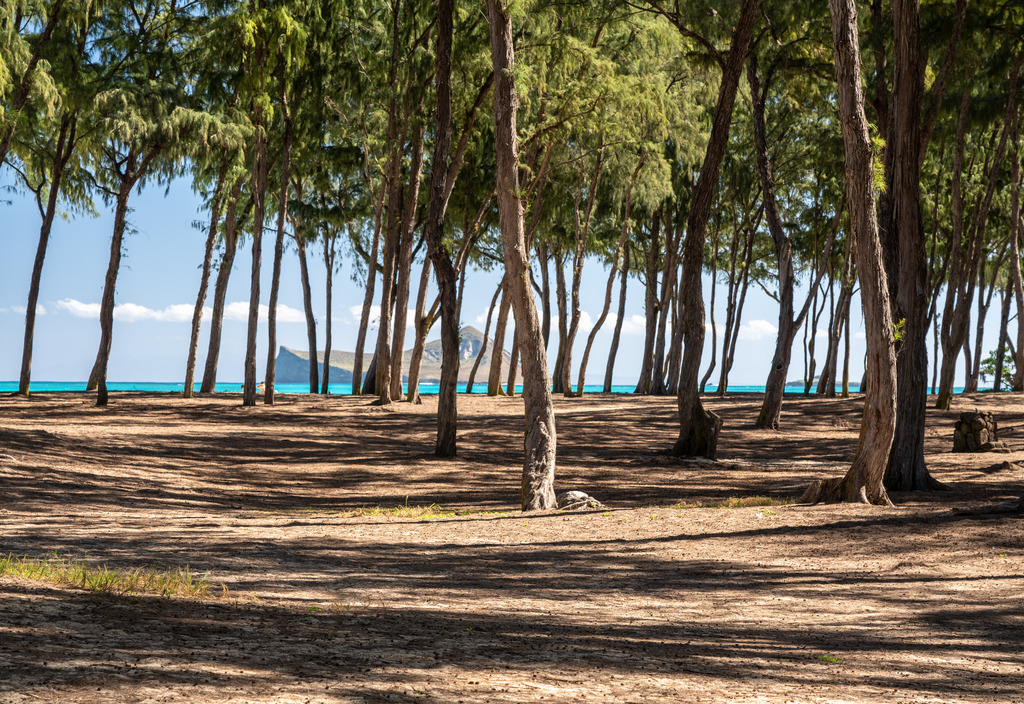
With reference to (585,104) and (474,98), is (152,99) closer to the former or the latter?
(474,98)

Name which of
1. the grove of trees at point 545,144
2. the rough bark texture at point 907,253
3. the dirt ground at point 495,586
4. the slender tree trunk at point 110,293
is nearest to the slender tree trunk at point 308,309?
the grove of trees at point 545,144

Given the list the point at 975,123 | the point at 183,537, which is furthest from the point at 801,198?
the point at 183,537

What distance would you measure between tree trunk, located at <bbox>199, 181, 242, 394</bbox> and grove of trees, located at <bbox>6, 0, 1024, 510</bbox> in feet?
0.30

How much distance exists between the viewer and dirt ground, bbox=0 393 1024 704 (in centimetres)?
379

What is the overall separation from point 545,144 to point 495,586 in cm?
1771

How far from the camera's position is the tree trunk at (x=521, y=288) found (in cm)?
1008

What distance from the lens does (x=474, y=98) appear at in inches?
747

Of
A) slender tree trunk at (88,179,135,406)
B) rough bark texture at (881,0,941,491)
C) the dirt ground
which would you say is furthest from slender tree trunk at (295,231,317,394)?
rough bark texture at (881,0,941,491)

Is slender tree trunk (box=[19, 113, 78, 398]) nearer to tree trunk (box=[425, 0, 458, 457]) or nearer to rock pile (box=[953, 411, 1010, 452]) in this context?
tree trunk (box=[425, 0, 458, 457])

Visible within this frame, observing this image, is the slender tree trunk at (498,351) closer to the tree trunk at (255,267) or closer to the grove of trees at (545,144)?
the grove of trees at (545,144)

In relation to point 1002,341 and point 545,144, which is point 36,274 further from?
point 1002,341

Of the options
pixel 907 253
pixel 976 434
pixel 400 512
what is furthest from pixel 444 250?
pixel 976 434

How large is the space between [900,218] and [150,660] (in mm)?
10038

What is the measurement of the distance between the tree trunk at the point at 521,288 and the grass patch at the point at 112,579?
5.24 metres
